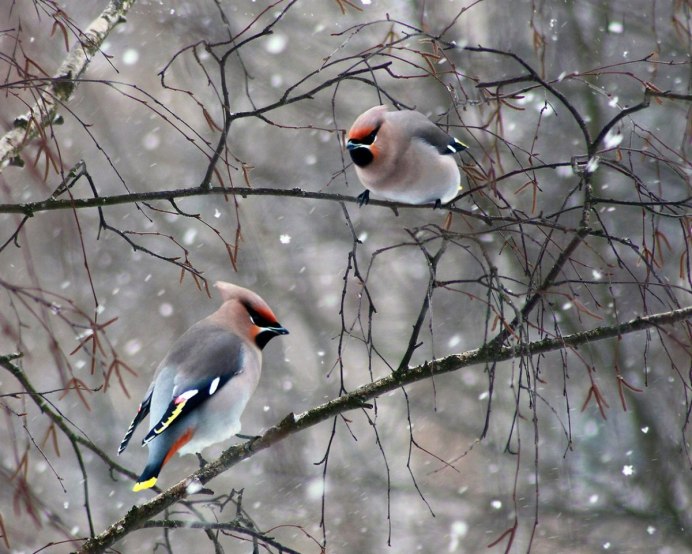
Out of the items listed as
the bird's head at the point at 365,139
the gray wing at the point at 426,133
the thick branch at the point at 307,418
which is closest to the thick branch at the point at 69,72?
the bird's head at the point at 365,139

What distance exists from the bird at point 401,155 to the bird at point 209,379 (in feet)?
2.89

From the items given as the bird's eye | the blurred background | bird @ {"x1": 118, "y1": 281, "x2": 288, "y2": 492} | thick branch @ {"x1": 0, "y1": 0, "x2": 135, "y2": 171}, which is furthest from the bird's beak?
the blurred background

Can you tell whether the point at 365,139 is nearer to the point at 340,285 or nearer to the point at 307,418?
the point at 307,418

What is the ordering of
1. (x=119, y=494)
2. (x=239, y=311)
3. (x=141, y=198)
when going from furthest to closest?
(x=119, y=494)
(x=239, y=311)
(x=141, y=198)

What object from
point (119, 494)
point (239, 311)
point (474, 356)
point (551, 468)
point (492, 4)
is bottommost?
point (474, 356)

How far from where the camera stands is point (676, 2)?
2.94m

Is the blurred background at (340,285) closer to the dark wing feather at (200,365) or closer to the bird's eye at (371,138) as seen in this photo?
the bird's eye at (371,138)

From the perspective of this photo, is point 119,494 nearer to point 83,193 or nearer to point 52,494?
point 52,494

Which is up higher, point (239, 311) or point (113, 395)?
point (113, 395)

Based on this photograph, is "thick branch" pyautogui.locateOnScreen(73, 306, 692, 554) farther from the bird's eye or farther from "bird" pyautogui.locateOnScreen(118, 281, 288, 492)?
the bird's eye

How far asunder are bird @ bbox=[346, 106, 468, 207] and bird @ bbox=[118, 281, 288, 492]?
88 cm

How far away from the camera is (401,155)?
163 inches

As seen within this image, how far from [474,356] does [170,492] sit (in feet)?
3.47


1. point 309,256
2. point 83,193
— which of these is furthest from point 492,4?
point 83,193
